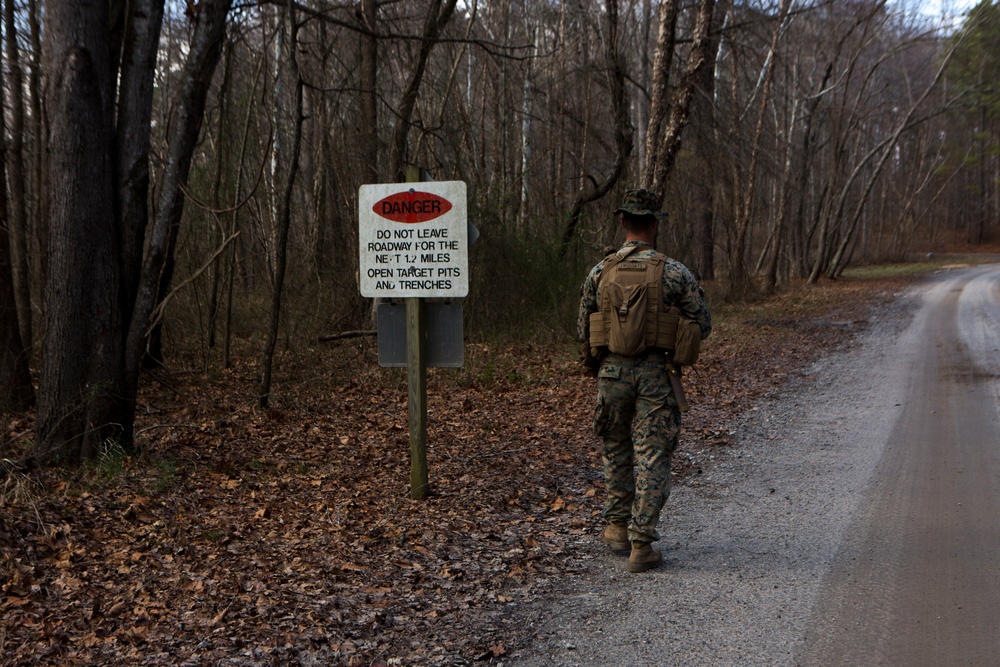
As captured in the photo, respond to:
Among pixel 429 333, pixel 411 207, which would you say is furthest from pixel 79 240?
pixel 429 333

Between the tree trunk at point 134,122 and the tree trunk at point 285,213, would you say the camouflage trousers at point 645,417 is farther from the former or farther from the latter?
the tree trunk at point 285,213

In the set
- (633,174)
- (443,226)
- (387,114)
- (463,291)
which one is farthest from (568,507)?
(633,174)

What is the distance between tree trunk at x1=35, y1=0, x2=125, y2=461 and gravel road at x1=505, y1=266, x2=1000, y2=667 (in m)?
4.15

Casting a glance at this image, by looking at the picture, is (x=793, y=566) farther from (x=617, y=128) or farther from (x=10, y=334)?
(x=617, y=128)

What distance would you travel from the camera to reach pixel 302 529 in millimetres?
5867

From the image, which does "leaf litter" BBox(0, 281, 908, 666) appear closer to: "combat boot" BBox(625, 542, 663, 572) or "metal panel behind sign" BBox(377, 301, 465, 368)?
"combat boot" BBox(625, 542, 663, 572)

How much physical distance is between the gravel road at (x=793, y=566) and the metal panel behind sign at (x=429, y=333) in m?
1.70

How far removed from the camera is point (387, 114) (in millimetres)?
16234

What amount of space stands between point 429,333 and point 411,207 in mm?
920

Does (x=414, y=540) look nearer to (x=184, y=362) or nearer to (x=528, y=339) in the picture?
(x=184, y=362)

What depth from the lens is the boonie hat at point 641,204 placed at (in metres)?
5.02

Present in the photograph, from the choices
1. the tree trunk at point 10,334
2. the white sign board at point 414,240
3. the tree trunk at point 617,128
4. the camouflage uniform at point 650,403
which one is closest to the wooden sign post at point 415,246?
the white sign board at point 414,240

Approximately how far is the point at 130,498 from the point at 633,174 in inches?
592

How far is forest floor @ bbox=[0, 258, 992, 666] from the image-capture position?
421 centimetres
